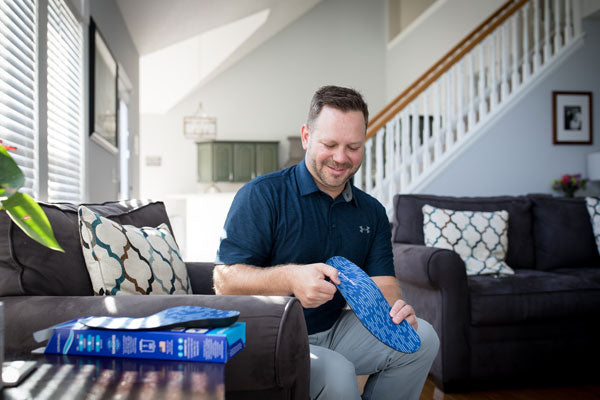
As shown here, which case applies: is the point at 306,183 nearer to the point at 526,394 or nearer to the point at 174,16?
the point at 526,394

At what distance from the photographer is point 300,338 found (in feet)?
3.27

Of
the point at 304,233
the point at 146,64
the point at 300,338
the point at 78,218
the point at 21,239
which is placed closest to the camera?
the point at 300,338

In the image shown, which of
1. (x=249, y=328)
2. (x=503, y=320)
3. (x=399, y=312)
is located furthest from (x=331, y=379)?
(x=503, y=320)

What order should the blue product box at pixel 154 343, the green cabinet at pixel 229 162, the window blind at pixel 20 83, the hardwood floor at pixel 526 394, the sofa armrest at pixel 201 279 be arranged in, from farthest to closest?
1. the green cabinet at pixel 229 162
2. the hardwood floor at pixel 526 394
3. the sofa armrest at pixel 201 279
4. the window blind at pixel 20 83
5. the blue product box at pixel 154 343

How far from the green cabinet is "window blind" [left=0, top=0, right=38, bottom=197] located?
653 centimetres

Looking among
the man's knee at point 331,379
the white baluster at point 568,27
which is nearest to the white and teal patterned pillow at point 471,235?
the man's knee at point 331,379

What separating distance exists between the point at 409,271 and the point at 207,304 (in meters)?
1.68

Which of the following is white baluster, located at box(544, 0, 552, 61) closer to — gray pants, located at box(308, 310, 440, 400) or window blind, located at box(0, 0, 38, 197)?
gray pants, located at box(308, 310, 440, 400)

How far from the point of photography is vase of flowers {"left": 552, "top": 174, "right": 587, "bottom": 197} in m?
4.34

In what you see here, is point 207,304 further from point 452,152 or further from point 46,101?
point 452,152

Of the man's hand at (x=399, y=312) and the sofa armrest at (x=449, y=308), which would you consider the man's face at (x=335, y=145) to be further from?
the sofa armrest at (x=449, y=308)

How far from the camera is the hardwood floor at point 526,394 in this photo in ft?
7.51

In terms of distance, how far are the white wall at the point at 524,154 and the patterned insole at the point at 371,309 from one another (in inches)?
130

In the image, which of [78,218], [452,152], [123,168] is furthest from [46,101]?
[452,152]
